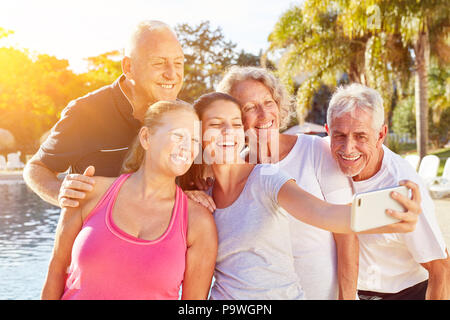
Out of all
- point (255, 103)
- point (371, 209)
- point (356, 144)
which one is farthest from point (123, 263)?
point (356, 144)

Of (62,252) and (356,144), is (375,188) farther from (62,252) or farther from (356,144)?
(62,252)

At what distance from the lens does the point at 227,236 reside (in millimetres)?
2371

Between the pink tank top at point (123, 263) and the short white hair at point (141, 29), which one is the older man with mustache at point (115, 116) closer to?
the short white hair at point (141, 29)

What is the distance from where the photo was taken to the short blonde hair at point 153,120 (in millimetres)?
2418

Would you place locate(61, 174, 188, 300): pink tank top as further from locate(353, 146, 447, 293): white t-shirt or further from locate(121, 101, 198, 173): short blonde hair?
locate(353, 146, 447, 293): white t-shirt

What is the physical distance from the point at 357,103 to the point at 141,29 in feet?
4.80

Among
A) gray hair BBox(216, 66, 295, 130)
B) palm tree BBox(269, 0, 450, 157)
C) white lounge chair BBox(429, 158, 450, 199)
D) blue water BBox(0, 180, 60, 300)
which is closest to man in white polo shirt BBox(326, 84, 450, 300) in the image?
gray hair BBox(216, 66, 295, 130)

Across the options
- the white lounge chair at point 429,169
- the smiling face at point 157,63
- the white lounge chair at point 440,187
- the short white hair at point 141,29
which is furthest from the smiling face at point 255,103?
the white lounge chair at point 429,169

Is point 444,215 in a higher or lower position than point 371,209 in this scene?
lower

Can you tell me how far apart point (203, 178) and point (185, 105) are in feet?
1.65

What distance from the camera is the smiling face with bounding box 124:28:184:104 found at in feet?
10.0

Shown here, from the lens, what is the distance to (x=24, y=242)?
37.2 ft

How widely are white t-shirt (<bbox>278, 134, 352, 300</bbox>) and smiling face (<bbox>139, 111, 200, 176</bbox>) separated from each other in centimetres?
76

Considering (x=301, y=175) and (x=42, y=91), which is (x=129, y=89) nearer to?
(x=301, y=175)
